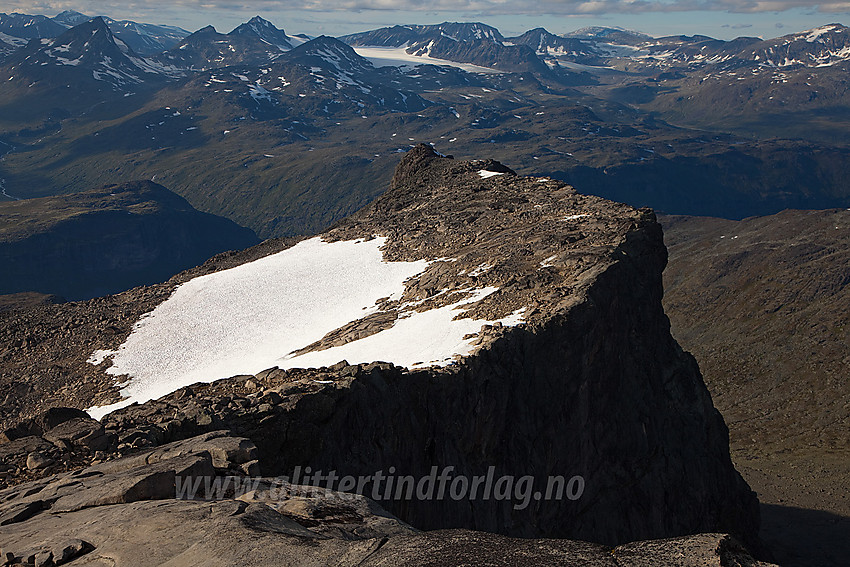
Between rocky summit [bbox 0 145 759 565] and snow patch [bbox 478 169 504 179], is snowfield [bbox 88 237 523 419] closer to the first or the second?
rocky summit [bbox 0 145 759 565]

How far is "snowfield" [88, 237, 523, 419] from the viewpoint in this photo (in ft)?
123

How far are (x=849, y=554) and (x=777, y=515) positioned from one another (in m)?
9.31

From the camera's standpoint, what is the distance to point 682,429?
47.8m

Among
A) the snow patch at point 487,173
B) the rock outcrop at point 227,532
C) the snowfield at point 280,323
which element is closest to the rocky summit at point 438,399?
the rock outcrop at point 227,532

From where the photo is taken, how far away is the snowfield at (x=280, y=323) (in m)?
37.4

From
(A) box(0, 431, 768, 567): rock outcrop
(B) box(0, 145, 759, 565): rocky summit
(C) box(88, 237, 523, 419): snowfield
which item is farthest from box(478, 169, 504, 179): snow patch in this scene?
(A) box(0, 431, 768, 567): rock outcrop

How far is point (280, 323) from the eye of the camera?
4784cm

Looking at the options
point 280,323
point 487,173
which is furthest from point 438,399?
point 487,173

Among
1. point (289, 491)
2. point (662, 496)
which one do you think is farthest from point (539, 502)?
point (289, 491)

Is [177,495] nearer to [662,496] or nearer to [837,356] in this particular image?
[662,496]

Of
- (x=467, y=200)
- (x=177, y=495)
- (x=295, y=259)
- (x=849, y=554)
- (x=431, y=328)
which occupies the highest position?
(x=467, y=200)

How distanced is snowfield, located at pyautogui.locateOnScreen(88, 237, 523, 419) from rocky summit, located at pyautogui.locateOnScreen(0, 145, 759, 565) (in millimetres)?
232

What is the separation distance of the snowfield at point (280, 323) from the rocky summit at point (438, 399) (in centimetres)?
23

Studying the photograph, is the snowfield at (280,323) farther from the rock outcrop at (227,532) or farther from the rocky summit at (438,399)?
the rock outcrop at (227,532)
